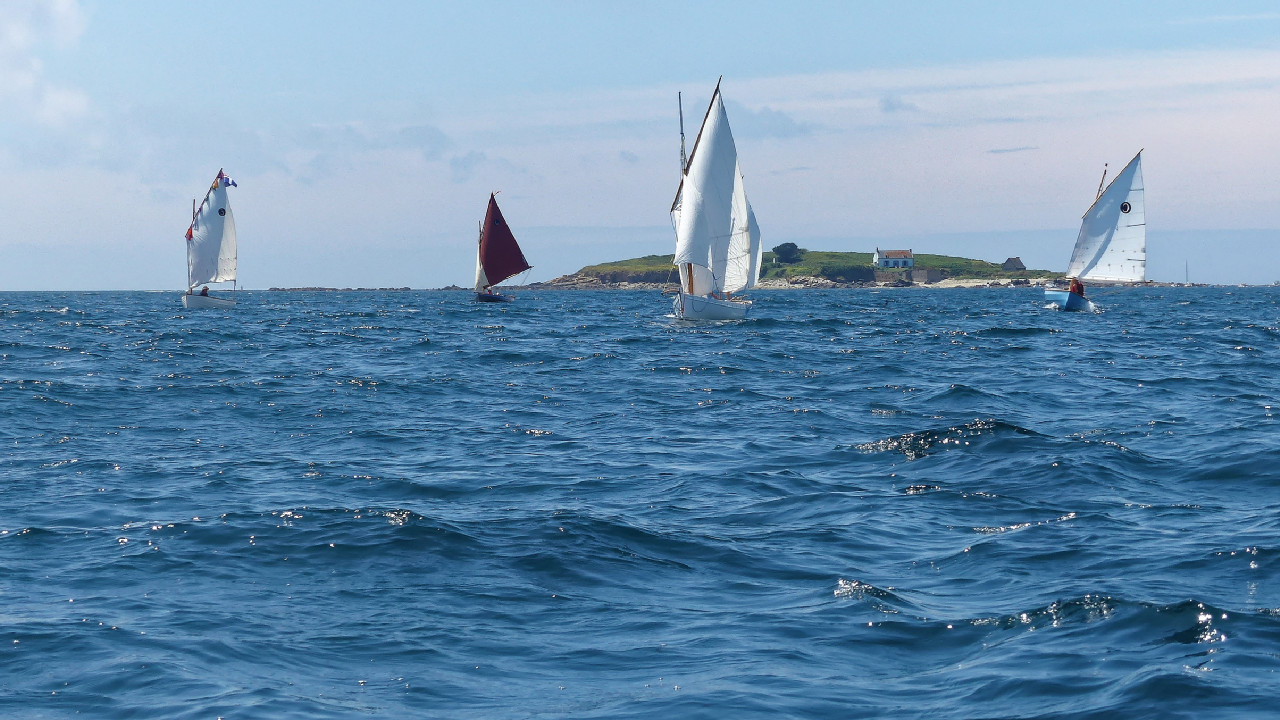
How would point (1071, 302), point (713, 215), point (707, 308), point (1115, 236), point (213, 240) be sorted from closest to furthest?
point (713, 215), point (707, 308), point (1071, 302), point (1115, 236), point (213, 240)

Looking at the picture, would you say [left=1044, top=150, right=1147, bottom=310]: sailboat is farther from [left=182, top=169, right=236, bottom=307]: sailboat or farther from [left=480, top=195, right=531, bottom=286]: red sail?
[left=182, top=169, right=236, bottom=307]: sailboat

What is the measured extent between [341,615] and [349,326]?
56.7m

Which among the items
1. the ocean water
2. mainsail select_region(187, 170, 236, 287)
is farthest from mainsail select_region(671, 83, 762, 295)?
mainsail select_region(187, 170, 236, 287)

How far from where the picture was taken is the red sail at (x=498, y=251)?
101188 millimetres

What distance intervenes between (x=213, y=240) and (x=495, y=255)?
26787mm

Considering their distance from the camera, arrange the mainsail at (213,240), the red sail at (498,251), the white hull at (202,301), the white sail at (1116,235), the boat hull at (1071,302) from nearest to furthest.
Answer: the boat hull at (1071,302) → the white sail at (1116,235) → the mainsail at (213,240) → the white hull at (202,301) → the red sail at (498,251)

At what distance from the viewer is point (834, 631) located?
9398 millimetres

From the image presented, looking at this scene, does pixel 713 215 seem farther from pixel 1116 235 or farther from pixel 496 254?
pixel 496 254

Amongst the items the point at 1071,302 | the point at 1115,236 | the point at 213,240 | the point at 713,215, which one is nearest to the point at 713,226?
the point at 713,215

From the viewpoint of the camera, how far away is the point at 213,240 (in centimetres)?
8538

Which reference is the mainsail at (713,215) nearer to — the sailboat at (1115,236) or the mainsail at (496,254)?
the sailboat at (1115,236)

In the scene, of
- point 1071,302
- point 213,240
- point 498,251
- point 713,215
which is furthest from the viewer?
point 498,251

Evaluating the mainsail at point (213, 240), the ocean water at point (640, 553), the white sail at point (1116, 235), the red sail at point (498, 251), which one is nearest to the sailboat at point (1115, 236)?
the white sail at point (1116, 235)

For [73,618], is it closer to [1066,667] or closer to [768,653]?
[768,653]
